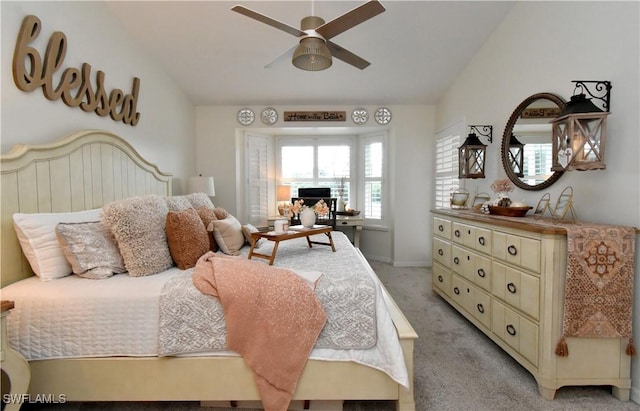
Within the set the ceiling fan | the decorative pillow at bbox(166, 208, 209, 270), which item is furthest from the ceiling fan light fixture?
the decorative pillow at bbox(166, 208, 209, 270)

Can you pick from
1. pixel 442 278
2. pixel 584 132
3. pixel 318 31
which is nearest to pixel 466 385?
pixel 442 278

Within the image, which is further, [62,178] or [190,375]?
[62,178]

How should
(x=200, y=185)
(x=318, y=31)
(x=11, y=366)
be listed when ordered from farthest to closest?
(x=200, y=185) < (x=318, y=31) < (x=11, y=366)

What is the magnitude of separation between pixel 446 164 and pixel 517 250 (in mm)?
2367

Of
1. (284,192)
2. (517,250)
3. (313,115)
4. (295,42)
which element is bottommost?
(517,250)

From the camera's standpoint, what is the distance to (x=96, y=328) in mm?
1531

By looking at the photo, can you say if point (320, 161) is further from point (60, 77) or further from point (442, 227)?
point (60, 77)

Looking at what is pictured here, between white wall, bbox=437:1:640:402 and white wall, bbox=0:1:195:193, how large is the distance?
137 inches

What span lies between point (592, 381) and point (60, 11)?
4.00 metres

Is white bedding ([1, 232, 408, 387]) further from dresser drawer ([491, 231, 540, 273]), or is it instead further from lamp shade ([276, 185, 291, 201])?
lamp shade ([276, 185, 291, 201])

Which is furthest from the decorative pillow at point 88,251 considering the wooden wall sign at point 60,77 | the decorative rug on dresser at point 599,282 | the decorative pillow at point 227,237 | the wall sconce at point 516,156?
the wall sconce at point 516,156

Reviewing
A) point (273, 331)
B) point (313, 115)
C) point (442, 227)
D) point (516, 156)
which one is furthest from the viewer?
point (313, 115)

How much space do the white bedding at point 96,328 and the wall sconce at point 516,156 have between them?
1.92 metres

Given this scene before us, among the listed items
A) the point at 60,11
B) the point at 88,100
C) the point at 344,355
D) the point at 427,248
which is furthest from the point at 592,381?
the point at 60,11
